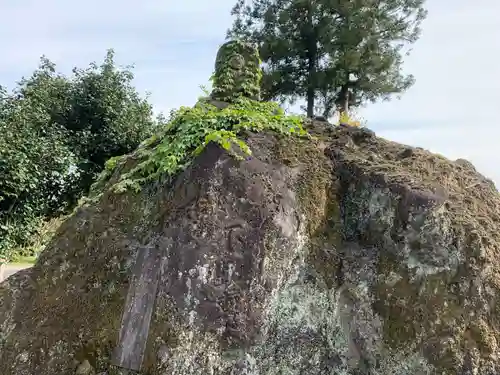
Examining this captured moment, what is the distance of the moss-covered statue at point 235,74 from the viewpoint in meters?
4.32

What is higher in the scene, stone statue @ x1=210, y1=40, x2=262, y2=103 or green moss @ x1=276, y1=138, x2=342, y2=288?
stone statue @ x1=210, y1=40, x2=262, y2=103

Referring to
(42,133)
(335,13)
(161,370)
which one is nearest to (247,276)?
(161,370)

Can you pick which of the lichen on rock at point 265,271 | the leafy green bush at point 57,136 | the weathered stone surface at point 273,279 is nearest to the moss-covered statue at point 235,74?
the lichen on rock at point 265,271

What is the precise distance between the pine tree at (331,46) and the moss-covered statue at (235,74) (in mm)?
13614

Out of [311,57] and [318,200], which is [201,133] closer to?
[318,200]

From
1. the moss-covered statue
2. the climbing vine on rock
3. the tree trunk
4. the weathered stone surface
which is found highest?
the tree trunk

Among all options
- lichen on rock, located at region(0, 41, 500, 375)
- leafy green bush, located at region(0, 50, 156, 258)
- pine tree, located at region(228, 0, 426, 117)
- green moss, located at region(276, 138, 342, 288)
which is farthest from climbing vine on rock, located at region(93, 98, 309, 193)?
pine tree, located at region(228, 0, 426, 117)

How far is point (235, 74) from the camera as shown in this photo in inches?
171

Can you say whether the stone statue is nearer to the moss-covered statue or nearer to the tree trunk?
the moss-covered statue

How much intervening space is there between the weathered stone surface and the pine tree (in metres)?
14.5

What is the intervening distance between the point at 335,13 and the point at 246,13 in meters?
3.08

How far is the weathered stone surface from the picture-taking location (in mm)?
3291

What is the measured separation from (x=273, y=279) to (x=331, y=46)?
16.0m

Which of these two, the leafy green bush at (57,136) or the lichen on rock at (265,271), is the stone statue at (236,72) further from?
the leafy green bush at (57,136)
